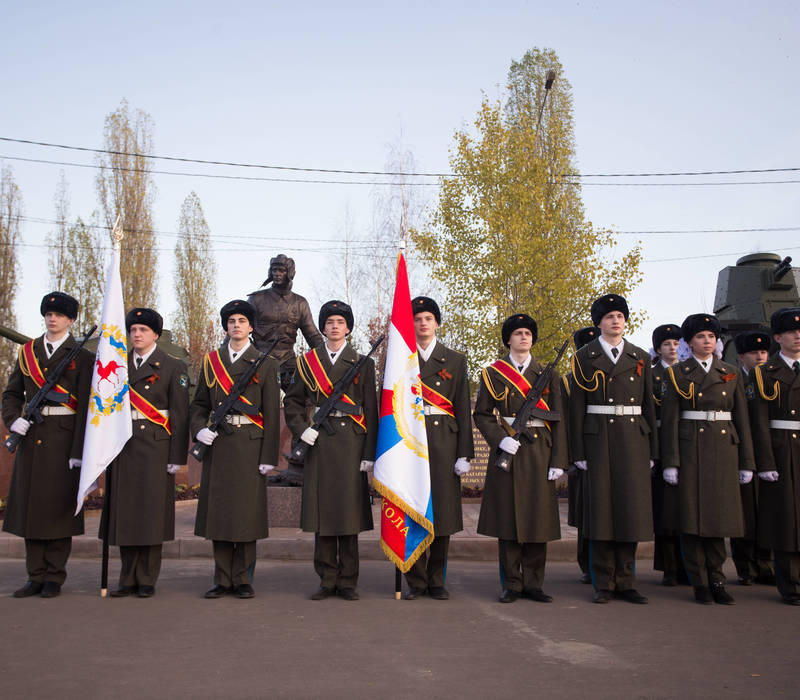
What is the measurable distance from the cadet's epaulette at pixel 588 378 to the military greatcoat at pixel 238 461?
2320 millimetres

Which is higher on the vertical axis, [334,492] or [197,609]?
[334,492]

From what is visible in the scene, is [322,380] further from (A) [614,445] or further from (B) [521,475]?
(A) [614,445]

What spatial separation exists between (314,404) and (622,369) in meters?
2.38

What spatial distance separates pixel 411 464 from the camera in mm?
5965

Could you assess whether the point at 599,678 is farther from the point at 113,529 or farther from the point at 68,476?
the point at 68,476

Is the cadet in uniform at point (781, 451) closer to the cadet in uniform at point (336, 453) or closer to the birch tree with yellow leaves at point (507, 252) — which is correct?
the cadet in uniform at point (336, 453)

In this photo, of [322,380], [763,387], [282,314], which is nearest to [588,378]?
[763,387]

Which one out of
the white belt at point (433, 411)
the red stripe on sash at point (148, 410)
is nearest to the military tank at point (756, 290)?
the white belt at point (433, 411)

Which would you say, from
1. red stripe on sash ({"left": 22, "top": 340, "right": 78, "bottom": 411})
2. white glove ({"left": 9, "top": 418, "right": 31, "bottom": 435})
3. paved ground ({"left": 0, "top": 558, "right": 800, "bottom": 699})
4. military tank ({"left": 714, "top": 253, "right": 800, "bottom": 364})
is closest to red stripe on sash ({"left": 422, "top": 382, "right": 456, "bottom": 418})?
paved ground ({"left": 0, "top": 558, "right": 800, "bottom": 699})

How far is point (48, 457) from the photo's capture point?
602cm

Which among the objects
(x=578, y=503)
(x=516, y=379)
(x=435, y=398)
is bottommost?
(x=578, y=503)

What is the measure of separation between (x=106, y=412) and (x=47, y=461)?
619mm

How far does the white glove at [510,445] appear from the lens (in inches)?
228

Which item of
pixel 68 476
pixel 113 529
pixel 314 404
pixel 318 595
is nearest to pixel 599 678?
pixel 318 595
